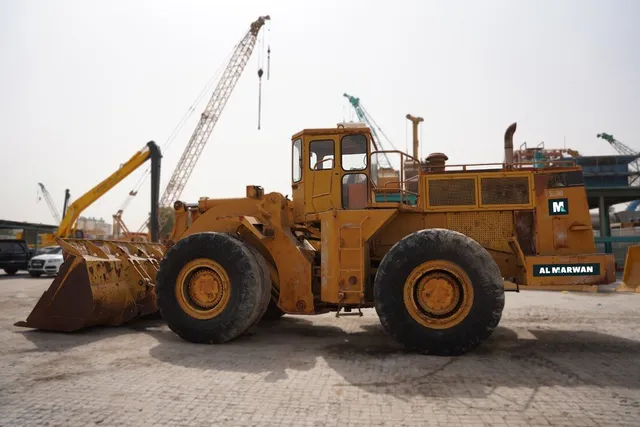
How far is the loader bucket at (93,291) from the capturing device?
696cm

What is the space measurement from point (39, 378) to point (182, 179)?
49.5m

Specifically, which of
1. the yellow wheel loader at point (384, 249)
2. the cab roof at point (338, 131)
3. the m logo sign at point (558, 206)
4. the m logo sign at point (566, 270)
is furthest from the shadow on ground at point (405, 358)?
the cab roof at point (338, 131)

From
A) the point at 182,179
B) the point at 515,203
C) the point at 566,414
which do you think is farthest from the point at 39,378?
the point at 182,179

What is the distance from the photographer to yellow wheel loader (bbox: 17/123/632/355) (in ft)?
18.7

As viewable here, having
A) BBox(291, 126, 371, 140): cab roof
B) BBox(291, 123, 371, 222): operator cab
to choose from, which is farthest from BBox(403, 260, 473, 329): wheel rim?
BBox(291, 126, 371, 140): cab roof

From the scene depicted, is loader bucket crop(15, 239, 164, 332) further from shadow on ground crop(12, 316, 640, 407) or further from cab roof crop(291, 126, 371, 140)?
cab roof crop(291, 126, 371, 140)

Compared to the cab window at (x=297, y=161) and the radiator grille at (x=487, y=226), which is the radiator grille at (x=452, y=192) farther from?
the cab window at (x=297, y=161)

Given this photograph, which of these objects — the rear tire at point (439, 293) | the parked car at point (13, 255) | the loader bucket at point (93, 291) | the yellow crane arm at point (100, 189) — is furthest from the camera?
the yellow crane arm at point (100, 189)

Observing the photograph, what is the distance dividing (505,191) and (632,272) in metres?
5.07

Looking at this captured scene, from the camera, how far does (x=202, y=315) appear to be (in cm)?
654

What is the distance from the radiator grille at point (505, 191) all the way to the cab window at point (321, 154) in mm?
2444

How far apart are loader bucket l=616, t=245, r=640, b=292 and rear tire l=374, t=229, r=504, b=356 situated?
5.60m

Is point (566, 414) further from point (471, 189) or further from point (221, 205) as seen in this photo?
point (221, 205)

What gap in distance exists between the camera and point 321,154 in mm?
7387
